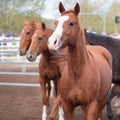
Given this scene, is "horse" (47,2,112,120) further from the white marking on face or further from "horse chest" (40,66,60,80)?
"horse chest" (40,66,60,80)

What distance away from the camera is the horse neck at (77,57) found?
167 inches

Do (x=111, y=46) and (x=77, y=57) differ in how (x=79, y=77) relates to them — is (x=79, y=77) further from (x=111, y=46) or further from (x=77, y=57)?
(x=111, y=46)

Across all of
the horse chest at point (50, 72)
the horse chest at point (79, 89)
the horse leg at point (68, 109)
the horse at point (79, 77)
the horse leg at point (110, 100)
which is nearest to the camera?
the horse at point (79, 77)

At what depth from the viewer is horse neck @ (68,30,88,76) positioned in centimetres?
425

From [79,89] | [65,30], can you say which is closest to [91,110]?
[79,89]

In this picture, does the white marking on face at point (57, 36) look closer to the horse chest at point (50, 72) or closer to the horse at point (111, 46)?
the horse chest at point (50, 72)

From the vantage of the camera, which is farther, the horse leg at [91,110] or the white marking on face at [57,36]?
the horse leg at [91,110]

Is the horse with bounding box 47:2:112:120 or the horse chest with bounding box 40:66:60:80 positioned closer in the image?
the horse with bounding box 47:2:112:120

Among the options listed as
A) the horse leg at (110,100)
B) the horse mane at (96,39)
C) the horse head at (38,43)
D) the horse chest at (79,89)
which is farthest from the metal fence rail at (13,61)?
the horse chest at (79,89)

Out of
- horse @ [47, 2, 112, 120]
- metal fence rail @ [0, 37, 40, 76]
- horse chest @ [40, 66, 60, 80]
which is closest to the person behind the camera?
horse @ [47, 2, 112, 120]

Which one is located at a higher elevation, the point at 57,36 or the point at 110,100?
the point at 57,36

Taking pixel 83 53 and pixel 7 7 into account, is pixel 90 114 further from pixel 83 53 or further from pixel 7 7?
pixel 7 7

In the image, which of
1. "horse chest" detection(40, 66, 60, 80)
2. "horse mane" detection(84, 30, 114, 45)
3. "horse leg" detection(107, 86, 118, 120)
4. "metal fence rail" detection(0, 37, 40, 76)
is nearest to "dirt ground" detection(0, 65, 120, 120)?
"horse leg" detection(107, 86, 118, 120)

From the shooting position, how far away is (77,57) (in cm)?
430
